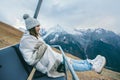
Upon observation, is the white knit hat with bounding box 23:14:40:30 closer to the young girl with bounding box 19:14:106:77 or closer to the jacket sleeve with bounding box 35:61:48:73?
the young girl with bounding box 19:14:106:77

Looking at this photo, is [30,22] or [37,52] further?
[30,22]

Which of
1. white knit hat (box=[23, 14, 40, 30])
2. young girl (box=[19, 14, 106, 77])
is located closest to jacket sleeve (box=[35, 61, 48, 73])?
young girl (box=[19, 14, 106, 77])

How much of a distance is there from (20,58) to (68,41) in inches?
6130

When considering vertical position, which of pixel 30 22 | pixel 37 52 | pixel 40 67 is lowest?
pixel 40 67

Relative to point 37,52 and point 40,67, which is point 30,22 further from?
point 40,67

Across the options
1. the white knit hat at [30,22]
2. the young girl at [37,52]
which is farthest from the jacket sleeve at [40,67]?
the white knit hat at [30,22]

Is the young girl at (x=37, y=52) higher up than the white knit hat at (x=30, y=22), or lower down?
lower down

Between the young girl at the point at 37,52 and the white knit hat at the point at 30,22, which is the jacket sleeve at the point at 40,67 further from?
the white knit hat at the point at 30,22

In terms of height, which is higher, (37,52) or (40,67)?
(37,52)

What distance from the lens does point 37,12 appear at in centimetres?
691

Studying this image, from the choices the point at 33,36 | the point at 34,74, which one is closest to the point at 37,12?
the point at 33,36

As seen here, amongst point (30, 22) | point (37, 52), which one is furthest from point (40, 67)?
point (30, 22)

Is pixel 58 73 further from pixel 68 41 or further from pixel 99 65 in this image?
pixel 68 41

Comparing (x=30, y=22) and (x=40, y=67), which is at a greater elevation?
(x=30, y=22)
